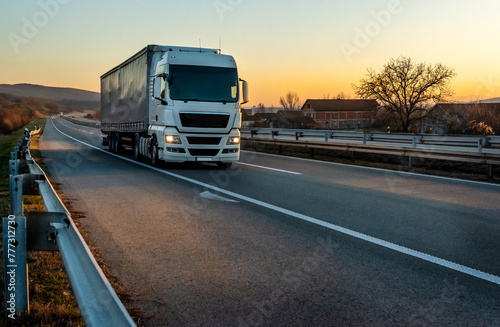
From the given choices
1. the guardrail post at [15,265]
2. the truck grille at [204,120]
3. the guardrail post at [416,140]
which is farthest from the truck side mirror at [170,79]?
the guardrail post at [416,140]

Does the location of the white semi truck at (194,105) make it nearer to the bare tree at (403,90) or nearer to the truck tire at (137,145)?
the truck tire at (137,145)

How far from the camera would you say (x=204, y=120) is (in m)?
15.4

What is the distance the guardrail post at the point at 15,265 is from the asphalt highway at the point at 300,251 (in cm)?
96

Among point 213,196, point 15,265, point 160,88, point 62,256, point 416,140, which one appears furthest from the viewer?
point 416,140

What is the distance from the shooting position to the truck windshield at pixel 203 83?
15.2m

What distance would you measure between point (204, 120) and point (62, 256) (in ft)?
41.6

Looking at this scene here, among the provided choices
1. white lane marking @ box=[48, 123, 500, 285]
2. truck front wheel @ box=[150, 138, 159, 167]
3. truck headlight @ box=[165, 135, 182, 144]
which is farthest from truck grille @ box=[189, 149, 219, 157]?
white lane marking @ box=[48, 123, 500, 285]

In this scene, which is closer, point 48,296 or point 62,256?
point 62,256

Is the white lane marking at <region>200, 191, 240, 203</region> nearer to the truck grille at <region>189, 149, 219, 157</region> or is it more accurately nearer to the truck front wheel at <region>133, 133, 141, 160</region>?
the truck grille at <region>189, 149, 219, 157</region>

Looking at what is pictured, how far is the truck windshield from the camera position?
599 inches

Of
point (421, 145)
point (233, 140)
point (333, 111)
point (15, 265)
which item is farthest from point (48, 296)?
point (333, 111)

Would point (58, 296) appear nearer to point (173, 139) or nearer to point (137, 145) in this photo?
point (173, 139)

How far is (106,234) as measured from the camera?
6.83 m

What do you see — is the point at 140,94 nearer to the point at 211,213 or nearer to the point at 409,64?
the point at 211,213
